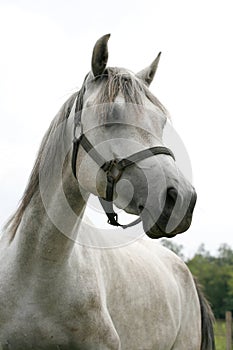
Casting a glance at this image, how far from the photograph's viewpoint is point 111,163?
361cm

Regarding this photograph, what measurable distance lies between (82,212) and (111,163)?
1.86 feet

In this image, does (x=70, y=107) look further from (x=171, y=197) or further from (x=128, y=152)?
(x=171, y=197)

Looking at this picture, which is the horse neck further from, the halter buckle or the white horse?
the halter buckle

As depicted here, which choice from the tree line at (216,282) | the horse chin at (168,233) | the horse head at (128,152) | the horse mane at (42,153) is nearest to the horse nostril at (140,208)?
the horse head at (128,152)

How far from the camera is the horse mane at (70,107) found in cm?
364

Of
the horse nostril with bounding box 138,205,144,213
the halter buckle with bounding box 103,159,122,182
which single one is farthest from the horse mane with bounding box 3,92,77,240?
the horse nostril with bounding box 138,205,144,213

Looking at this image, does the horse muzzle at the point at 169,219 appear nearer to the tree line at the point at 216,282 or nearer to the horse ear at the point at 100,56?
the horse ear at the point at 100,56

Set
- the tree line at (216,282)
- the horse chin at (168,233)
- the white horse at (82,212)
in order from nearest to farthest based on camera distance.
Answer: the horse chin at (168,233) < the white horse at (82,212) < the tree line at (216,282)

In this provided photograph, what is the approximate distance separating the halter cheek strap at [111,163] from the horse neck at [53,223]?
6.0 inches

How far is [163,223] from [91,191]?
63 centimetres

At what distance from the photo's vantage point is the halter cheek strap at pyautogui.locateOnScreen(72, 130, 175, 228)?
136 inches

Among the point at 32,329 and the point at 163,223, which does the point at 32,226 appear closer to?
the point at 32,329

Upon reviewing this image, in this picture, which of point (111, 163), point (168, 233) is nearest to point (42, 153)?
point (111, 163)

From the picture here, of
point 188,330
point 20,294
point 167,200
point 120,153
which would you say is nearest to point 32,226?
point 20,294
